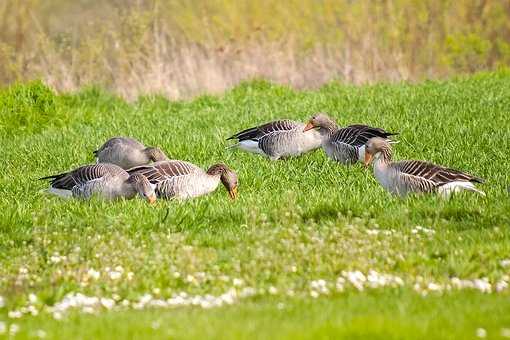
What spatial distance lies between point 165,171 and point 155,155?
149 centimetres

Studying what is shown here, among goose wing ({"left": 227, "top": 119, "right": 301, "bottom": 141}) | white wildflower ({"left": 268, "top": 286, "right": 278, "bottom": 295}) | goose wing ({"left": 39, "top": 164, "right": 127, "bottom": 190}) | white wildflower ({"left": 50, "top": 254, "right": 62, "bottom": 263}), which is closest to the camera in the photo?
white wildflower ({"left": 268, "top": 286, "right": 278, "bottom": 295})

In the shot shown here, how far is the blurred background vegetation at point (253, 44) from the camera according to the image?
22.2 meters

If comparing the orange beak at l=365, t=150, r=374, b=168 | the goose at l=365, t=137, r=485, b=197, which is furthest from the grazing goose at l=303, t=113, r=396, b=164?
the goose at l=365, t=137, r=485, b=197

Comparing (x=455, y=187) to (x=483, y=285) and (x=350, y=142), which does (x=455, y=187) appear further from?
(x=483, y=285)

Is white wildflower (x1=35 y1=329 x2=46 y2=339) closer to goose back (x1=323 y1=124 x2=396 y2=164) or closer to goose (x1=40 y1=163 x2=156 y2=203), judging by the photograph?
goose (x1=40 y1=163 x2=156 y2=203)

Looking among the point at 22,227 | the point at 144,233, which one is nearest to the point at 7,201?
the point at 22,227

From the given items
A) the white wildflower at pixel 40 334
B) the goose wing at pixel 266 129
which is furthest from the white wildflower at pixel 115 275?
the goose wing at pixel 266 129

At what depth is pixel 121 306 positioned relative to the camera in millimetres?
7172

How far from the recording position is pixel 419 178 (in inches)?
412

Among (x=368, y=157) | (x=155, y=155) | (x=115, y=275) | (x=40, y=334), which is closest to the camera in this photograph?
(x=40, y=334)

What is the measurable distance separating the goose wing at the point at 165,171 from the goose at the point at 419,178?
221 centimetres

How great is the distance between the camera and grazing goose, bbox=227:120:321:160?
13.6m

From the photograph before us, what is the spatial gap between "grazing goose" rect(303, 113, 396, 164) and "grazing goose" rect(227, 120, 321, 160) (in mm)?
247

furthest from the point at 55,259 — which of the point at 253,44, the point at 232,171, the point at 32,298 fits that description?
the point at 253,44
